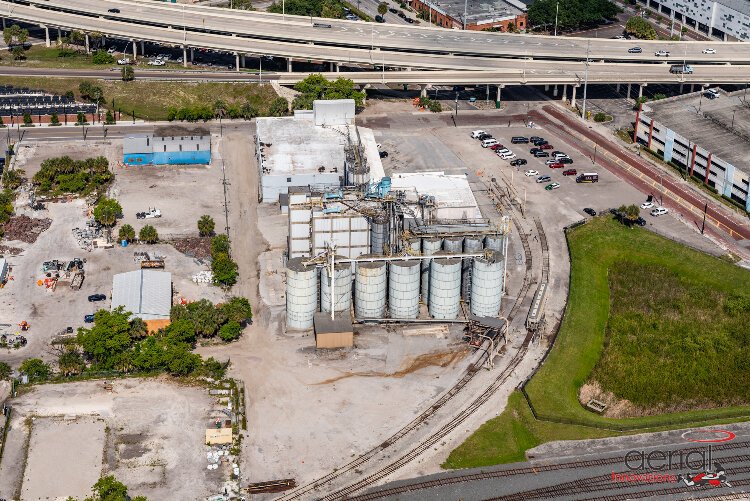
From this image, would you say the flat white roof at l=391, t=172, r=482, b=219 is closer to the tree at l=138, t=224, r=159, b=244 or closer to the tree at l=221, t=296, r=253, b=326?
the tree at l=221, t=296, r=253, b=326

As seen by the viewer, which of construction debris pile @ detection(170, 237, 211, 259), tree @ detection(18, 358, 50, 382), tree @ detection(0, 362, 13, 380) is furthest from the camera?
construction debris pile @ detection(170, 237, 211, 259)

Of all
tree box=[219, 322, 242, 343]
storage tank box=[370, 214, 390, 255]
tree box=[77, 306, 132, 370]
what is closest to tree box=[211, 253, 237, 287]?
tree box=[219, 322, 242, 343]

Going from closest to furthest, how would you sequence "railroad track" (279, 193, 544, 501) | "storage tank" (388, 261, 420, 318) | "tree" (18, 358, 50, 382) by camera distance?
"railroad track" (279, 193, 544, 501), "tree" (18, 358, 50, 382), "storage tank" (388, 261, 420, 318)

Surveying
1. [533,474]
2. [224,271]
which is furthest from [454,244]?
[533,474]

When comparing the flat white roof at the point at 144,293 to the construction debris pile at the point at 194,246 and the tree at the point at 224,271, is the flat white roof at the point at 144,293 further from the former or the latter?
the construction debris pile at the point at 194,246

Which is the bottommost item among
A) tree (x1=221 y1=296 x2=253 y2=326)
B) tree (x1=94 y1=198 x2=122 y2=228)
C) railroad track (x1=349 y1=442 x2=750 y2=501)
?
railroad track (x1=349 y1=442 x2=750 y2=501)

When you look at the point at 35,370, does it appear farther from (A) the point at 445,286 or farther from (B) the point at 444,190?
(B) the point at 444,190

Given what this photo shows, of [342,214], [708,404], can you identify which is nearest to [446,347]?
[342,214]
